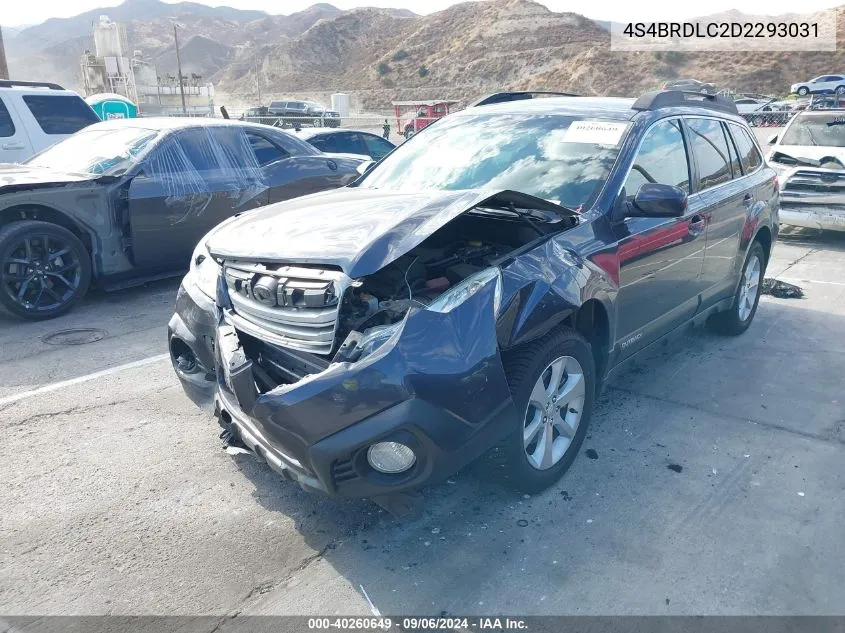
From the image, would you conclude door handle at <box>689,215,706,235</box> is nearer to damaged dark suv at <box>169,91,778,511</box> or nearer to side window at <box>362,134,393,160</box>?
damaged dark suv at <box>169,91,778,511</box>

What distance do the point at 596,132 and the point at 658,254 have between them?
80 cm

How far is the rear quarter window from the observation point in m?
9.46

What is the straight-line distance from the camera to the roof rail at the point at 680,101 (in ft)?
14.2

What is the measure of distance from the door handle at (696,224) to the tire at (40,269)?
5.07m

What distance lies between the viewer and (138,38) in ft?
492

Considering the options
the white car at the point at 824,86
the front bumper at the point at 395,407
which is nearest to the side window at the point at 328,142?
the front bumper at the point at 395,407

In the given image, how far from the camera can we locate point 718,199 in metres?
4.84

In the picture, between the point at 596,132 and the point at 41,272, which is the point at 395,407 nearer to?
the point at 596,132

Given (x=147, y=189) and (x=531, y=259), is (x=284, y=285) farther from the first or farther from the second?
(x=147, y=189)

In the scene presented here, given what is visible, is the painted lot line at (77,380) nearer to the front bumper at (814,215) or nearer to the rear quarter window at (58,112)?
the rear quarter window at (58,112)

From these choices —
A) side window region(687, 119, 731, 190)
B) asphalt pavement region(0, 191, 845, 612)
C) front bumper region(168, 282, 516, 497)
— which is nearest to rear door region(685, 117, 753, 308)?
side window region(687, 119, 731, 190)

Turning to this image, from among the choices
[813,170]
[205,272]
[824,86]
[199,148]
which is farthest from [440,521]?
[824,86]

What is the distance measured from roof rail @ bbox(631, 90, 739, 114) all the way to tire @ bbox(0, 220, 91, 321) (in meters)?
4.86

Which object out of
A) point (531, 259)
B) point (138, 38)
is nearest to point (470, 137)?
point (531, 259)
